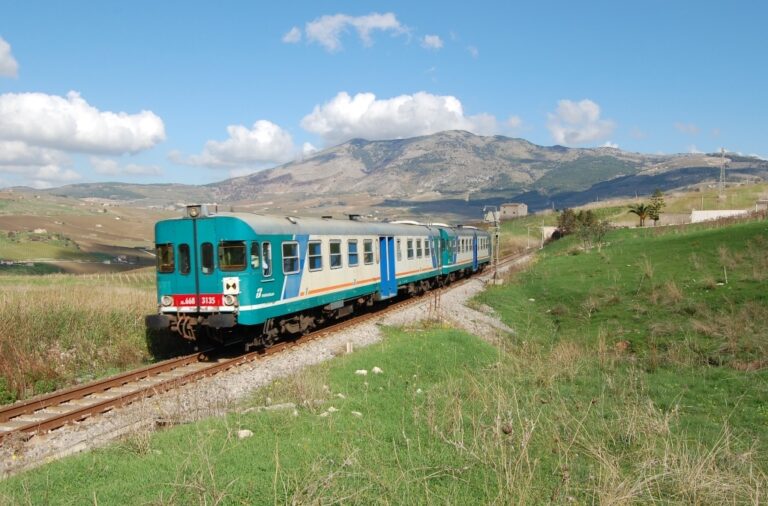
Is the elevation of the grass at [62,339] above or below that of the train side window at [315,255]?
below

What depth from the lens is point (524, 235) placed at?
91.4 m

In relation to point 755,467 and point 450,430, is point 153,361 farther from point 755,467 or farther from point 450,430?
point 755,467

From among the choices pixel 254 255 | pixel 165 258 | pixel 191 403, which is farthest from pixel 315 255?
pixel 191 403

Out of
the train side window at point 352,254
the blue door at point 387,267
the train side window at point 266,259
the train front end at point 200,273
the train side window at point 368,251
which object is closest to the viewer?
the train front end at point 200,273

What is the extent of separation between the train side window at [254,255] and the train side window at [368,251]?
23.1ft

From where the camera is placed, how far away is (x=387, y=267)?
76.8 feet

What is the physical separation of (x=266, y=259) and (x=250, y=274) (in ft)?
2.36

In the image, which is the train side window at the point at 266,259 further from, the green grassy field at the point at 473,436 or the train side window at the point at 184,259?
the green grassy field at the point at 473,436

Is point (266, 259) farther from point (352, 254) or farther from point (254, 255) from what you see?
point (352, 254)

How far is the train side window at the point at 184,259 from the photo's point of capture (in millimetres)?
14719

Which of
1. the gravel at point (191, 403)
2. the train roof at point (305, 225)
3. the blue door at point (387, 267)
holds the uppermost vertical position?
the train roof at point (305, 225)

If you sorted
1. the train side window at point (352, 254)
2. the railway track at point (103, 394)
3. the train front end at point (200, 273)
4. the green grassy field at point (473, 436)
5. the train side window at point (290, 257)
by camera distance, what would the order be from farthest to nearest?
the train side window at point (352, 254) → the train side window at point (290, 257) → the train front end at point (200, 273) → the railway track at point (103, 394) → the green grassy field at point (473, 436)

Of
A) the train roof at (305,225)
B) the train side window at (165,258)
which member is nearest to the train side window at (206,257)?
the train roof at (305,225)

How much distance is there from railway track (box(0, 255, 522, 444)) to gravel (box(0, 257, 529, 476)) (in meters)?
0.18
